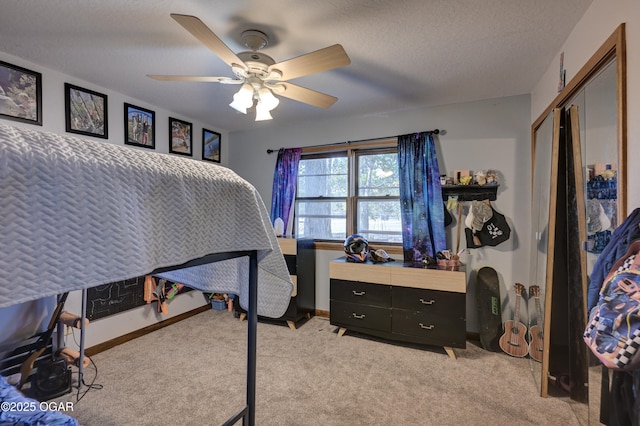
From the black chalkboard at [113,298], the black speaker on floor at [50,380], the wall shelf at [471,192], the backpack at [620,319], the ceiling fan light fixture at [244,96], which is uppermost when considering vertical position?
the ceiling fan light fixture at [244,96]

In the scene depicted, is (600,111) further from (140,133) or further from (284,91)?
(140,133)

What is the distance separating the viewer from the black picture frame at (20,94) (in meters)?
2.08

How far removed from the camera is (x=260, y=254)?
1.08 meters

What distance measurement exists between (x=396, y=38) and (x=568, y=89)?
1084mm

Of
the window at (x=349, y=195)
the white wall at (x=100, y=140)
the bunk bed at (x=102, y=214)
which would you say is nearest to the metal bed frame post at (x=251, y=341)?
the bunk bed at (x=102, y=214)

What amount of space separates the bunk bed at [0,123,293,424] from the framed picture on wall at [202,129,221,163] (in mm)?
3218

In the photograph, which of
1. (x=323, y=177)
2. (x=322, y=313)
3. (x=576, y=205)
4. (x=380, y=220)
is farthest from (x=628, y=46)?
(x=322, y=313)

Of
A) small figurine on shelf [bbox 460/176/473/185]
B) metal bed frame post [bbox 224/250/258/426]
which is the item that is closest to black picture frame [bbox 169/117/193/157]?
metal bed frame post [bbox 224/250/258/426]

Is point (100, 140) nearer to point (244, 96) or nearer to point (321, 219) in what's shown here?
point (244, 96)

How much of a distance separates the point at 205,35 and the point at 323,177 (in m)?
2.39

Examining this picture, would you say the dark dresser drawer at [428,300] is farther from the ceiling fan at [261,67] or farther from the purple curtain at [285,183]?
the ceiling fan at [261,67]

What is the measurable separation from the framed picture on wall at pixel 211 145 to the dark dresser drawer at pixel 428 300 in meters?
2.88

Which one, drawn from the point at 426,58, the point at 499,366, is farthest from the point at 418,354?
the point at 426,58

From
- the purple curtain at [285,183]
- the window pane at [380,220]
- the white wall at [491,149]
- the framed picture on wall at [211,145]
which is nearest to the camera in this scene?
the white wall at [491,149]
